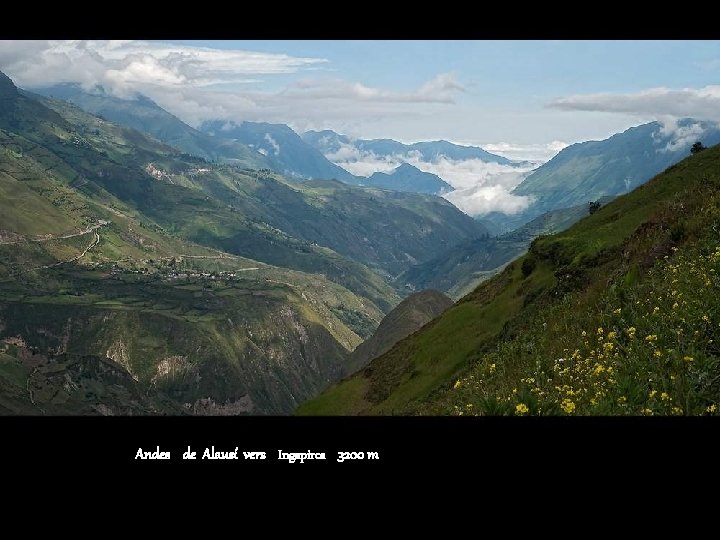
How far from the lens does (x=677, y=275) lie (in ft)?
67.5

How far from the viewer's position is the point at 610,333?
15070 millimetres

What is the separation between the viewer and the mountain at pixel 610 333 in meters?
10.4

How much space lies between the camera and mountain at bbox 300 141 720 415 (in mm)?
10391
